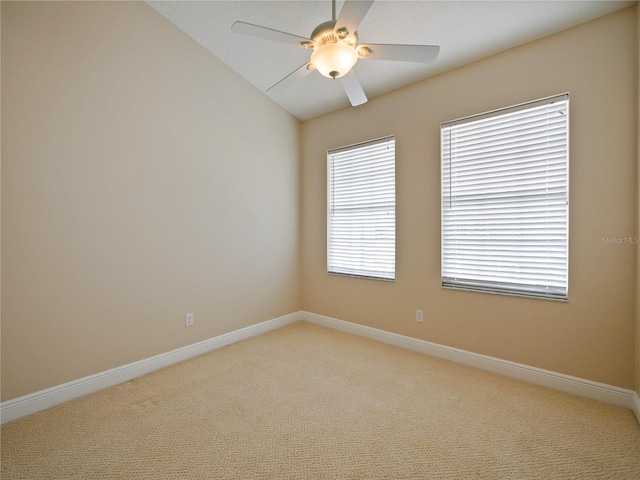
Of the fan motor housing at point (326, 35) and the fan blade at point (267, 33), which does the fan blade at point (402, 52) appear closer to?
the fan motor housing at point (326, 35)

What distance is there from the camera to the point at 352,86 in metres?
2.13

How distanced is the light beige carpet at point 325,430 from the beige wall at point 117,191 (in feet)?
1.54

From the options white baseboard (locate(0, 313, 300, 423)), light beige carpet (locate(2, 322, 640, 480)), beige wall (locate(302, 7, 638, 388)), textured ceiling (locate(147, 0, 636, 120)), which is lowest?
light beige carpet (locate(2, 322, 640, 480))

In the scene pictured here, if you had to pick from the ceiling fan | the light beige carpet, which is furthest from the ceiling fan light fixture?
the light beige carpet

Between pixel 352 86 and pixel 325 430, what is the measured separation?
91.0 inches

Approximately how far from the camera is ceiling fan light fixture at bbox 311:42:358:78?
65.6 inches

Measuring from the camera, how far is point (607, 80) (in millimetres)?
2023

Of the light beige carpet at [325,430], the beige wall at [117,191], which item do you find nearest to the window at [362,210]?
the beige wall at [117,191]

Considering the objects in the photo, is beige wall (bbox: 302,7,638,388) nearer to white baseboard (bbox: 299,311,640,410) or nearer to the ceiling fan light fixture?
white baseboard (bbox: 299,311,640,410)

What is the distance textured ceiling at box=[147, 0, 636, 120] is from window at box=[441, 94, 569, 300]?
53cm

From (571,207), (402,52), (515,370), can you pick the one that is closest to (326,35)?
(402,52)

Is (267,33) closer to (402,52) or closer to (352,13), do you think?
(352,13)

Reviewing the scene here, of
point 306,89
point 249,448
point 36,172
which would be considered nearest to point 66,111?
point 36,172

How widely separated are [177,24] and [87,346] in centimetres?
283
